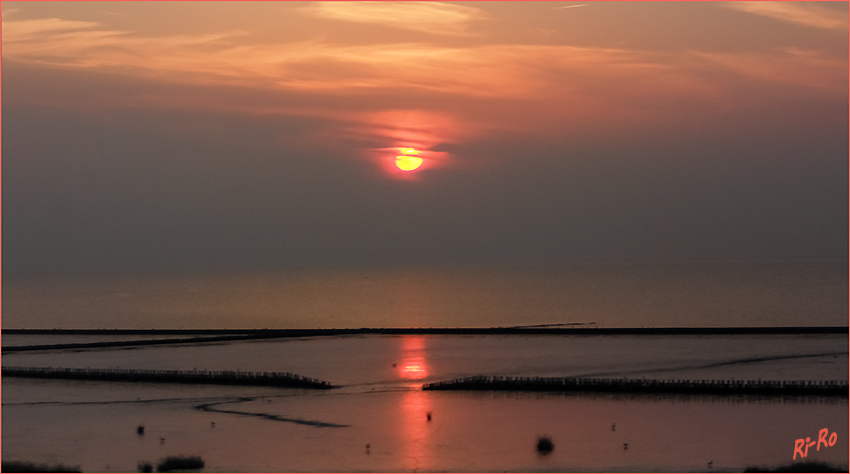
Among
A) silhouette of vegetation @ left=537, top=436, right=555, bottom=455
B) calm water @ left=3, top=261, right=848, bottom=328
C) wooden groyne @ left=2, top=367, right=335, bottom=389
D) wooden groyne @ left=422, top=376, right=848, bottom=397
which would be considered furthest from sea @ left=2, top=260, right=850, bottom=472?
calm water @ left=3, top=261, right=848, bottom=328

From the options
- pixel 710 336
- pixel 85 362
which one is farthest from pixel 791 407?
pixel 85 362

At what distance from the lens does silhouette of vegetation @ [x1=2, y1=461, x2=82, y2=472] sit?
3433 centimetres

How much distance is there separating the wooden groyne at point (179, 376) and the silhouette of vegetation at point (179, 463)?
22.0 meters

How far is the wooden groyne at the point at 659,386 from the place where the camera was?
51.3 meters

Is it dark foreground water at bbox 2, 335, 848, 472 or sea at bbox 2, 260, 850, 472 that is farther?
sea at bbox 2, 260, 850, 472

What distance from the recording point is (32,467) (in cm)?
3481

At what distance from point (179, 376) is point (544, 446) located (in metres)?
33.8

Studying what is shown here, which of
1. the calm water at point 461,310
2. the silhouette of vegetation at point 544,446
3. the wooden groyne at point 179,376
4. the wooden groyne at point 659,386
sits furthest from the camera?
the calm water at point 461,310

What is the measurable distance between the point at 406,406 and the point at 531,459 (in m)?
15.0

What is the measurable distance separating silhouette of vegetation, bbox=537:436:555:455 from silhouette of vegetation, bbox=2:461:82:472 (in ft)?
61.1

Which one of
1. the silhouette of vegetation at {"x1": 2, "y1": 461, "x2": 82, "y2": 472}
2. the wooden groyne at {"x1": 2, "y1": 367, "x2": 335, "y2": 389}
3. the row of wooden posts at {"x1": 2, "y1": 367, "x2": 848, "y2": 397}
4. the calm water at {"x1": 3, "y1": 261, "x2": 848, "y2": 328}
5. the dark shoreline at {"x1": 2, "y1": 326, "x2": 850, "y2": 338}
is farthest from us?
the calm water at {"x1": 3, "y1": 261, "x2": 848, "y2": 328}

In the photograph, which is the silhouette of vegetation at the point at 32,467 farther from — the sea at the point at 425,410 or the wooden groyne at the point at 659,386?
the wooden groyne at the point at 659,386

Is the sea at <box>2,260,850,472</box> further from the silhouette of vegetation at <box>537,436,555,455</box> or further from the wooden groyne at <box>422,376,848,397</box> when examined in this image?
the wooden groyne at <box>422,376,848,397</box>

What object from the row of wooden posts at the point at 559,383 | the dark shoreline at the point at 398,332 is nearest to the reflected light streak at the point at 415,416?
the row of wooden posts at the point at 559,383
